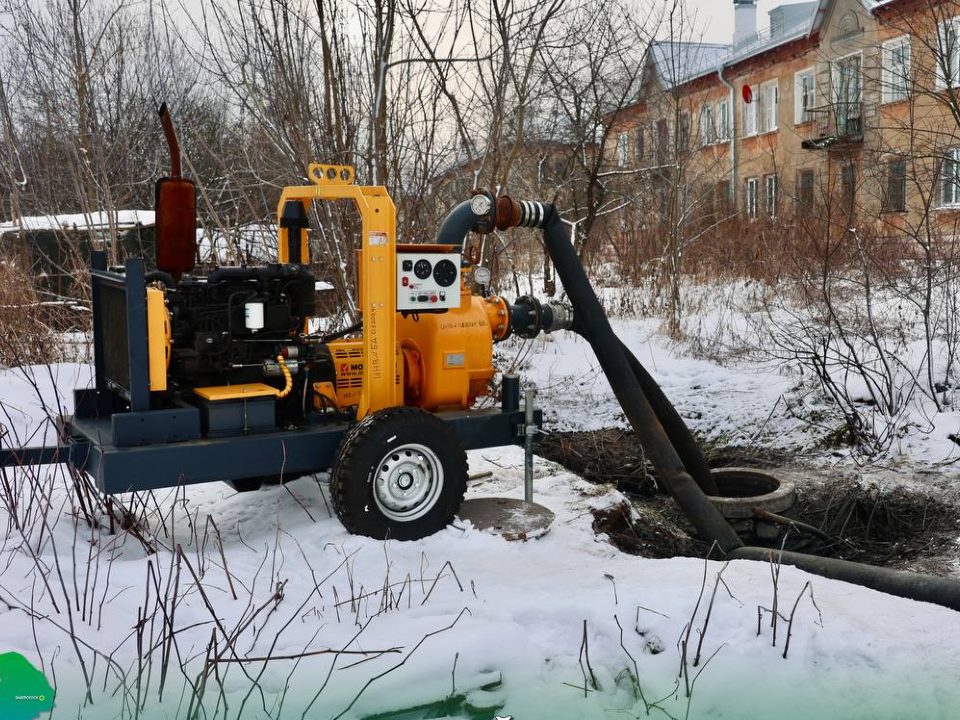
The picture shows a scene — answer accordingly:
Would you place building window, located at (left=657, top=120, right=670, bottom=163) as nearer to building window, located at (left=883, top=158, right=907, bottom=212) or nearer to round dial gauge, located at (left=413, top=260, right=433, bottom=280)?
building window, located at (left=883, top=158, right=907, bottom=212)

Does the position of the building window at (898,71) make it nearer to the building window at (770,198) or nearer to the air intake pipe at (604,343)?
the building window at (770,198)

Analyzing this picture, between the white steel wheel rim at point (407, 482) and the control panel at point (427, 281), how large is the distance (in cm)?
78

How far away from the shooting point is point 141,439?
4793mm

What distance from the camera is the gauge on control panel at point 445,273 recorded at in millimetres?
5324

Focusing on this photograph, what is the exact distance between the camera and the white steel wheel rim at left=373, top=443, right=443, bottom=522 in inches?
201

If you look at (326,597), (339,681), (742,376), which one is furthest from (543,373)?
(339,681)

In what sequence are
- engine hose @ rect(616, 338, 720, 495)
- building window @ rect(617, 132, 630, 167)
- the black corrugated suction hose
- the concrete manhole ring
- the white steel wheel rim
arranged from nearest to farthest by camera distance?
the white steel wheel rim, the black corrugated suction hose, the concrete manhole ring, engine hose @ rect(616, 338, 720, 495), building window @ rect(617, 132, 630, 167)

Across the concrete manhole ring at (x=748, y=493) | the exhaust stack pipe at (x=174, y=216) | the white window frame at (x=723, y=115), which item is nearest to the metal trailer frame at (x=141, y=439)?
the exhaust stack pipe at (x=174, y=216)

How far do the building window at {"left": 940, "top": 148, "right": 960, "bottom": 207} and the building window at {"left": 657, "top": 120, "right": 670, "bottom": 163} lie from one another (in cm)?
362

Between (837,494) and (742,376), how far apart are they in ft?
9.74

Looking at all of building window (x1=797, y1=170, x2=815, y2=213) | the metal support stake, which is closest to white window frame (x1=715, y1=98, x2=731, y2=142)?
building window (x1=797, y1=170, x2=815, y2=213)

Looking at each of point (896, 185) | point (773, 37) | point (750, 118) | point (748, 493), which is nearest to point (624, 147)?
point (896, 185)

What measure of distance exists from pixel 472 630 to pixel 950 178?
18.1 ft

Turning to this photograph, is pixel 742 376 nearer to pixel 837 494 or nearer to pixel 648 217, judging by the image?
pixel 837 494
